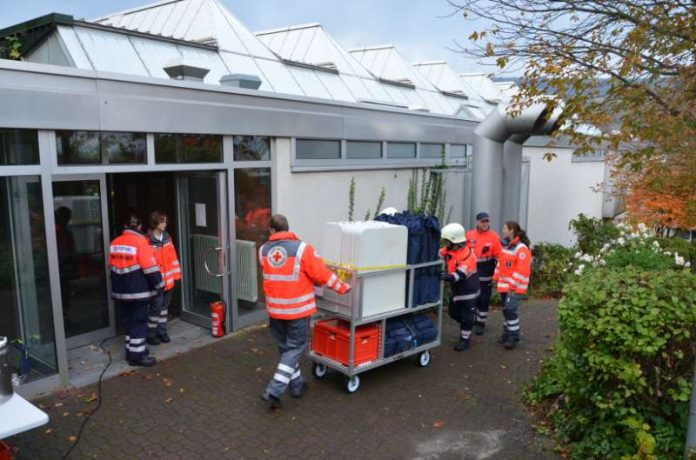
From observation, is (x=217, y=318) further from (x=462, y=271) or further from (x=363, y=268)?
(x=462, y=271)

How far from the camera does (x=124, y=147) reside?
6184mm

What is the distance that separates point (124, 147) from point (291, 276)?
2.64 m

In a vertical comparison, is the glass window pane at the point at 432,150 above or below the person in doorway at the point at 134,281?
above

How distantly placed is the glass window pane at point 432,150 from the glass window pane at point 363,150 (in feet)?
5.29

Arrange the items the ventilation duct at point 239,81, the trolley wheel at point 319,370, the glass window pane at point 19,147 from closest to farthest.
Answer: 1. the glass window pane at point 19,147
2. the trolley wheel at point 319,370
3. the ventilation duct at point 239,81

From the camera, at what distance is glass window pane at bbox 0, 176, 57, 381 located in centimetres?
544

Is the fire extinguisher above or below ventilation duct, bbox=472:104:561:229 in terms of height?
below

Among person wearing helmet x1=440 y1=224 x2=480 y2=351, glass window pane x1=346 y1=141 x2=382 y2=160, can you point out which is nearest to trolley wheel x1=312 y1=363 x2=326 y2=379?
person wearing helmet x1=440 y1=224 x2=480 y2=351

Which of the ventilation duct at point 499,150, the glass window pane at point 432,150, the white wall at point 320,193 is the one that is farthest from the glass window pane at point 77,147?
the ventilation duct at point 499,150

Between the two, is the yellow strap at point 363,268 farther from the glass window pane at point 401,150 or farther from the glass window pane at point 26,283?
the glass window pane at point 401,150

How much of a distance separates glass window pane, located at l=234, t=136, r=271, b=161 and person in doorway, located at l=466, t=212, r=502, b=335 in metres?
3.21

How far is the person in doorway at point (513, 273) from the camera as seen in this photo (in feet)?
23.0

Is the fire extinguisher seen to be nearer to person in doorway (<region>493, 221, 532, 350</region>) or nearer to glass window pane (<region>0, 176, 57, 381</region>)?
glass window pane (<region>0, 176, 57, 381</region>)

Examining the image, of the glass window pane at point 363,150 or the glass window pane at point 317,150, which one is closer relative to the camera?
the glass window pane at point 317,150
